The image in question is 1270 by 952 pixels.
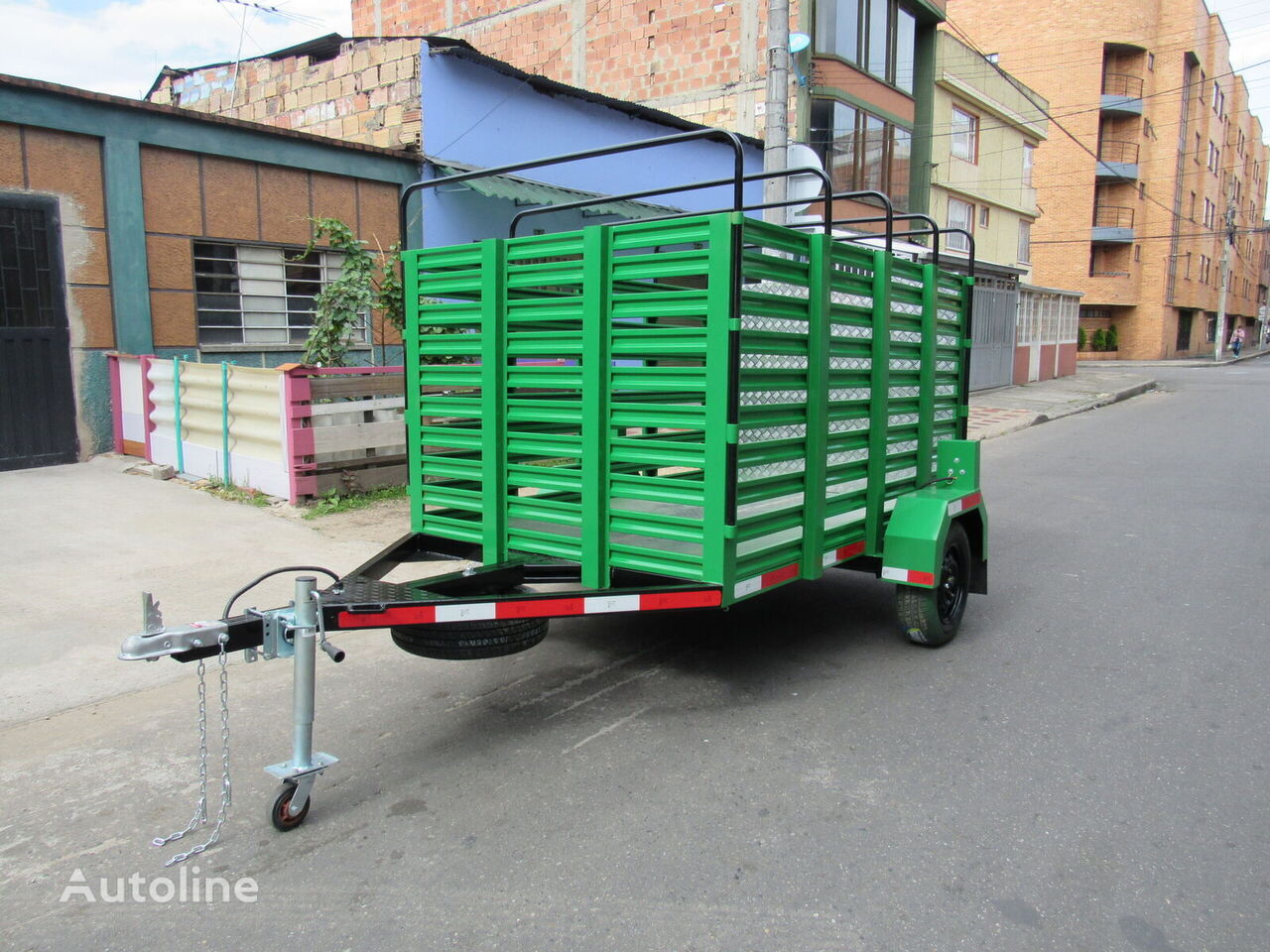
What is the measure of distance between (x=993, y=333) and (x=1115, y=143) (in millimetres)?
29490

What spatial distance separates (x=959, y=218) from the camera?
28312mm

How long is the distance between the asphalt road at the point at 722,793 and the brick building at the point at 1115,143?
4554cm

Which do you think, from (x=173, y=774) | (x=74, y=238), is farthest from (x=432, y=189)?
(x=173, y=774)

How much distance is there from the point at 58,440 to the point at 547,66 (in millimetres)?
16318

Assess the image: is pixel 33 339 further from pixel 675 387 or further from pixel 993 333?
pixel 993 333

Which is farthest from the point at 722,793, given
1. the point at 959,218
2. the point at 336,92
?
the point at 959,218

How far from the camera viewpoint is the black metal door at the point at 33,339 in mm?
9609

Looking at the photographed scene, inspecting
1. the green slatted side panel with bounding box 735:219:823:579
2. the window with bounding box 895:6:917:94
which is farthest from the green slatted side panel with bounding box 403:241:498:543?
the window with bounding box 895:6:917:94

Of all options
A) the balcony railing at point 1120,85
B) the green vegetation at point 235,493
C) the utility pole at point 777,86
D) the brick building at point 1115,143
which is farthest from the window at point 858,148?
the balcony railing at point 1120,85

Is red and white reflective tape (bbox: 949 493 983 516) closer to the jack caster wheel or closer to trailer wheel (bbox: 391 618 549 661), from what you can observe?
trailer wheel (bbox: 391 618 549 661)

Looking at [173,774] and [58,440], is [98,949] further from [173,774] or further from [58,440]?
[58,440]

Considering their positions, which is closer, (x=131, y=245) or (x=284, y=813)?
(x=284, y=813)

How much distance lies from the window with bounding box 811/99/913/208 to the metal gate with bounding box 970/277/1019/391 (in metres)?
3.55

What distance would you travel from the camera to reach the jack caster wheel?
129 inches
